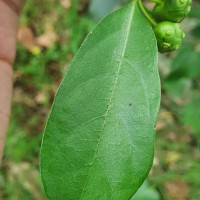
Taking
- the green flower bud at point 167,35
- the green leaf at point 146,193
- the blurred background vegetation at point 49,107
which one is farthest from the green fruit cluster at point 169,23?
the blurred background vegetation at point 49,107

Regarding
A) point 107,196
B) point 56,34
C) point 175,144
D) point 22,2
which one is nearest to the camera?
point 107,196

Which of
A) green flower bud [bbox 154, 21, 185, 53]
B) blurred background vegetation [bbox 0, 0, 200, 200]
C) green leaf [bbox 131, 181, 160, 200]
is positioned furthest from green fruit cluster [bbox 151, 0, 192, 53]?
blurred background vegetation [bbox 0, 0, 200, 200]

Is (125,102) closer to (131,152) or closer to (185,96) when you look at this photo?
(131,152)

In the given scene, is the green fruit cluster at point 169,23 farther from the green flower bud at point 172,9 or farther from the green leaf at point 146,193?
the green leaf at point 146,193

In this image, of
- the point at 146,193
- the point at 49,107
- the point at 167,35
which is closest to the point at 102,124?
the point at 167,35

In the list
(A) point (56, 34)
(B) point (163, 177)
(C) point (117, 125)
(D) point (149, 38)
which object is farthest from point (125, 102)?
(A) point (56, 34)

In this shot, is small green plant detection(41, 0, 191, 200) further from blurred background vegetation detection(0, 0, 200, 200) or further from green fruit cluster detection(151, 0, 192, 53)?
blurred background vegetation detection(0, 0, 200, 200)

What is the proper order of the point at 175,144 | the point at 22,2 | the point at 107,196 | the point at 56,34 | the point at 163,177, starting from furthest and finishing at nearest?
the point at 56,34, the point at 175,144, the point at 163,177, the point at 22,2, the point at 107,196
